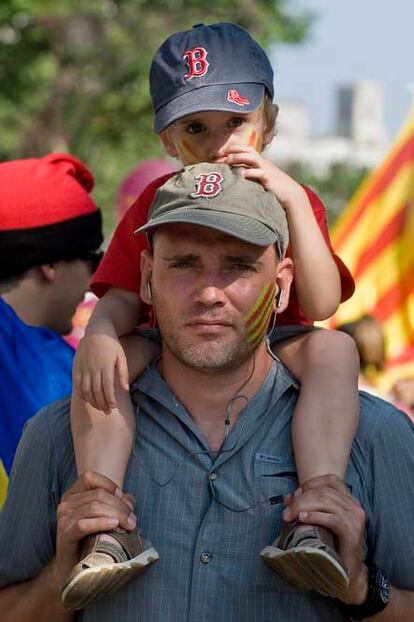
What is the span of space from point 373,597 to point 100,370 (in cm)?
86

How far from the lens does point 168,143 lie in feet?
14.1

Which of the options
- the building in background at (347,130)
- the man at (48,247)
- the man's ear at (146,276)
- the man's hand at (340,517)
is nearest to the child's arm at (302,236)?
the man's ear at (146,276)

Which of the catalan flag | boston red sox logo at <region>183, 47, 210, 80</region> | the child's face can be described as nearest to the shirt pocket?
the child's face

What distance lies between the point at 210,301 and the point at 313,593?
0.73m

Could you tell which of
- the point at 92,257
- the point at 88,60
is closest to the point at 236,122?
the point at 92,257

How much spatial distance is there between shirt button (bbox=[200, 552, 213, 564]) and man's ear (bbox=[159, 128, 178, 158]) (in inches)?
46.8

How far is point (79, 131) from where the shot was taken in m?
25.0

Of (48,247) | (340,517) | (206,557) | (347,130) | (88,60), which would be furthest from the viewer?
(347,130)

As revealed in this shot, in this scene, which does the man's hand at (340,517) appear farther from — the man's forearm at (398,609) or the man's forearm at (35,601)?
the man's forearm at (35,601)

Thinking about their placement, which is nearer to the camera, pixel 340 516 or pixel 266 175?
pixel 340 516

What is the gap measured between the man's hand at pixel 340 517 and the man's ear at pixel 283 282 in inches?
19.2

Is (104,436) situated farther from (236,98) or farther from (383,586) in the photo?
(236,98)

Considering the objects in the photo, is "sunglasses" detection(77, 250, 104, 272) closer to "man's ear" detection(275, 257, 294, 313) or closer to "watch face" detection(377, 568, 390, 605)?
"man's ear" detection(275, 257, 294, 313)

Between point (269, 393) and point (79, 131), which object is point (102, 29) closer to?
point (79, 131)
